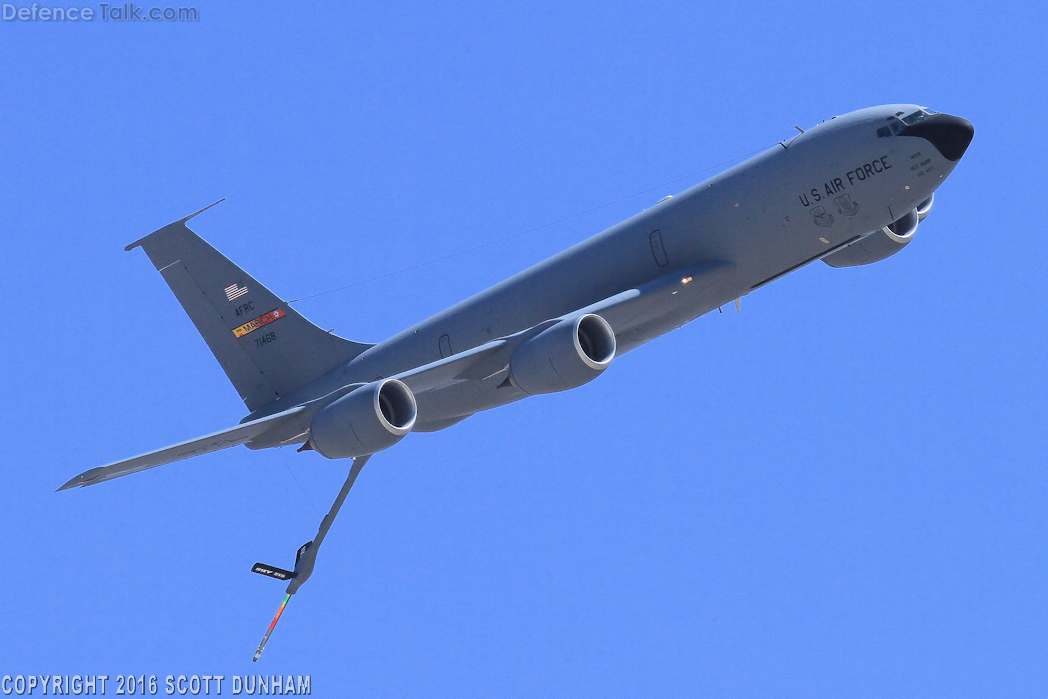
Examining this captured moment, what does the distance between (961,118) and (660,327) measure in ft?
30.4

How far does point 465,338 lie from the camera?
3809 cm

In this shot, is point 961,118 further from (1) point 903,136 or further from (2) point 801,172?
(2) point 801,172

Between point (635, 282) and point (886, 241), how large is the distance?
7531mm

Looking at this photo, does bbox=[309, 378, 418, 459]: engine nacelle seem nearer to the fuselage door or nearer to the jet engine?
the fuselage door

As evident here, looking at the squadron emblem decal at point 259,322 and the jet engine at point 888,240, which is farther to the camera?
the squadron emblem decal at point 259,322

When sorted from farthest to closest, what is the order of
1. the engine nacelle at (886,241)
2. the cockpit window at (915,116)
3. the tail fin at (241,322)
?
the tail fin at (241,322), the engine nacelle at (886,241), the cockpit window at (915,116)

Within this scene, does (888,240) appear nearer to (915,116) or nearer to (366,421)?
(915,116)

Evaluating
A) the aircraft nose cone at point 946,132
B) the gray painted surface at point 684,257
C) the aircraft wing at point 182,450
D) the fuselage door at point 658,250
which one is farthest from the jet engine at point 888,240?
the aircraft wing at point 182,450

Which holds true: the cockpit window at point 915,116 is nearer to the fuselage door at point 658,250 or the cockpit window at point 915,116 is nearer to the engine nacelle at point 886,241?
the engine nacelle at point 886,241

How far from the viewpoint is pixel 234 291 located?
138 feet

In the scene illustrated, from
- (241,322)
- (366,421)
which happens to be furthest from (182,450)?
(241,322)

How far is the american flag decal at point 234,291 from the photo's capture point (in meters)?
41.9

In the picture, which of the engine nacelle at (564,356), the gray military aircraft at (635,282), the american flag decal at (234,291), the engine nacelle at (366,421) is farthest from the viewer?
the american flag decal at (234,291)

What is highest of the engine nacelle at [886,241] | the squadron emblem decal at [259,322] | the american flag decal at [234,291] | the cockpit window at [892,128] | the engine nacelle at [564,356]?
the american flag decal at [234,291]
